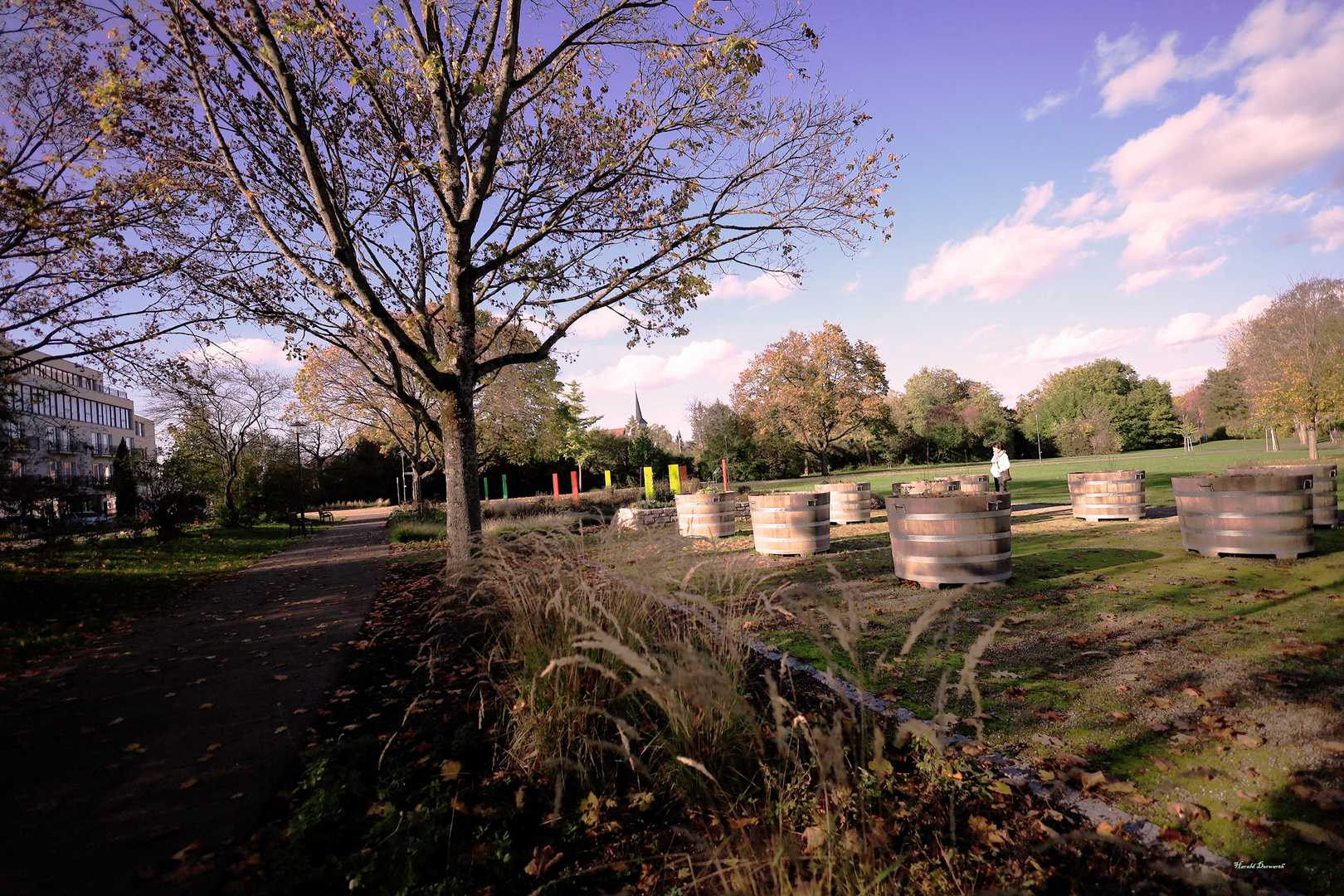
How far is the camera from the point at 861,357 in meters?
38.4

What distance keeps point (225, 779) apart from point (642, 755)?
2158mm

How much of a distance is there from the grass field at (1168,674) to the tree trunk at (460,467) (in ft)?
13.9

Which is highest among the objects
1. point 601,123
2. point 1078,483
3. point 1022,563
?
point 601,123

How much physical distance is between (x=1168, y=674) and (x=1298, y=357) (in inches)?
1280

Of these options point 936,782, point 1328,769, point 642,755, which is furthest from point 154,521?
point 1328,769

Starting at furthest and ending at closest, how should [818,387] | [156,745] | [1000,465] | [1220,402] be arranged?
1. [1220,402]
2. [818,387]
3. [1000,465]
4. [156,745]

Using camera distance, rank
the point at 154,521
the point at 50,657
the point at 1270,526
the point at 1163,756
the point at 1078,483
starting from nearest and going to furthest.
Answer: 1. the point at 1163,756
2. the point at 50,657
3. the point at 1270,526
4. the point at 1078,483
5. the point at 154,521

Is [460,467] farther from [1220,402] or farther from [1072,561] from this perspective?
[1220,402]

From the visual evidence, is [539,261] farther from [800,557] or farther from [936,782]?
[936,782]

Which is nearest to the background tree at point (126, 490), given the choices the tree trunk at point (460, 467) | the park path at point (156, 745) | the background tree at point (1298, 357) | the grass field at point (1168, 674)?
the park path at point (156, 745)

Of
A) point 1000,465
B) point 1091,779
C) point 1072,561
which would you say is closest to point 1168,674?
point 1091,779

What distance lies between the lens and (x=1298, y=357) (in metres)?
25.1

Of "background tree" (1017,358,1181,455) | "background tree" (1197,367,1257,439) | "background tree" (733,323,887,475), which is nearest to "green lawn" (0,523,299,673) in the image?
"background tree" (733,323,887,475)

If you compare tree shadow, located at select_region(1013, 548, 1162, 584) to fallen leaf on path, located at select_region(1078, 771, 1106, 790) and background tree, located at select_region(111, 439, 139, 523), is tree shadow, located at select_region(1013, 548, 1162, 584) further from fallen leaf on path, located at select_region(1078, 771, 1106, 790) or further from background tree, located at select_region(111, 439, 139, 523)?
background tree, located at select_region(111, 439, 139, 523)
